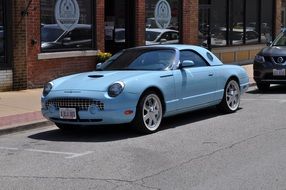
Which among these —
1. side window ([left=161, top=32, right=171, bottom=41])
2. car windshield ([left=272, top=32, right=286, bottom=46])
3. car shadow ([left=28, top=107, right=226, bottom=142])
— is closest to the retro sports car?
car shadow ([left=28, top=107, right=226, bottom=142])

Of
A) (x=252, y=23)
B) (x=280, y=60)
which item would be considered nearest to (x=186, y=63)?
(x=280, y=60)

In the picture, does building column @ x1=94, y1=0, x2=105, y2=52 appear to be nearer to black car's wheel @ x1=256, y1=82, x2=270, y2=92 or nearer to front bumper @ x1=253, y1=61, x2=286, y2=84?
front bumper @ x1=253, y1=61, x2=286, y2=84

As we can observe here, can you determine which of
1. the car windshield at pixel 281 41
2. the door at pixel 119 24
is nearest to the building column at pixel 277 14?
the car windshield at pixel 281 41

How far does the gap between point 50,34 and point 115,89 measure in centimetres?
653

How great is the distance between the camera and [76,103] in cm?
848

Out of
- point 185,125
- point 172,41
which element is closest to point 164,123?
point 185,125

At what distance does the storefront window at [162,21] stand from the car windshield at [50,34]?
12.5ft

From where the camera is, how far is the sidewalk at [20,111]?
31.2 feet

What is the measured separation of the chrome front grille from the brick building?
507 centimetres

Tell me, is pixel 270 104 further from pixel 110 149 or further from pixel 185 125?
pixel 110 149

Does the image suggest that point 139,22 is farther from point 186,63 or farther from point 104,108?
point 104,108

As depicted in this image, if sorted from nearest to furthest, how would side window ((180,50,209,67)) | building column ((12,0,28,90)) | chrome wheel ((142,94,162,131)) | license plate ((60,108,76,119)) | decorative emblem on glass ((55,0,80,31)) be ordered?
license plate ((60,108,76,119)) → chrome wheel ((142,94,162,131)) → side window ((180,50,209,67)) → building column ((12,0,28,90)) → decorative emblem on glass ((55,0,80,31))

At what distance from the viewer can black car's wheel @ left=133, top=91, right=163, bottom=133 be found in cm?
862

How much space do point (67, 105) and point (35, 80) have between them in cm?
574
